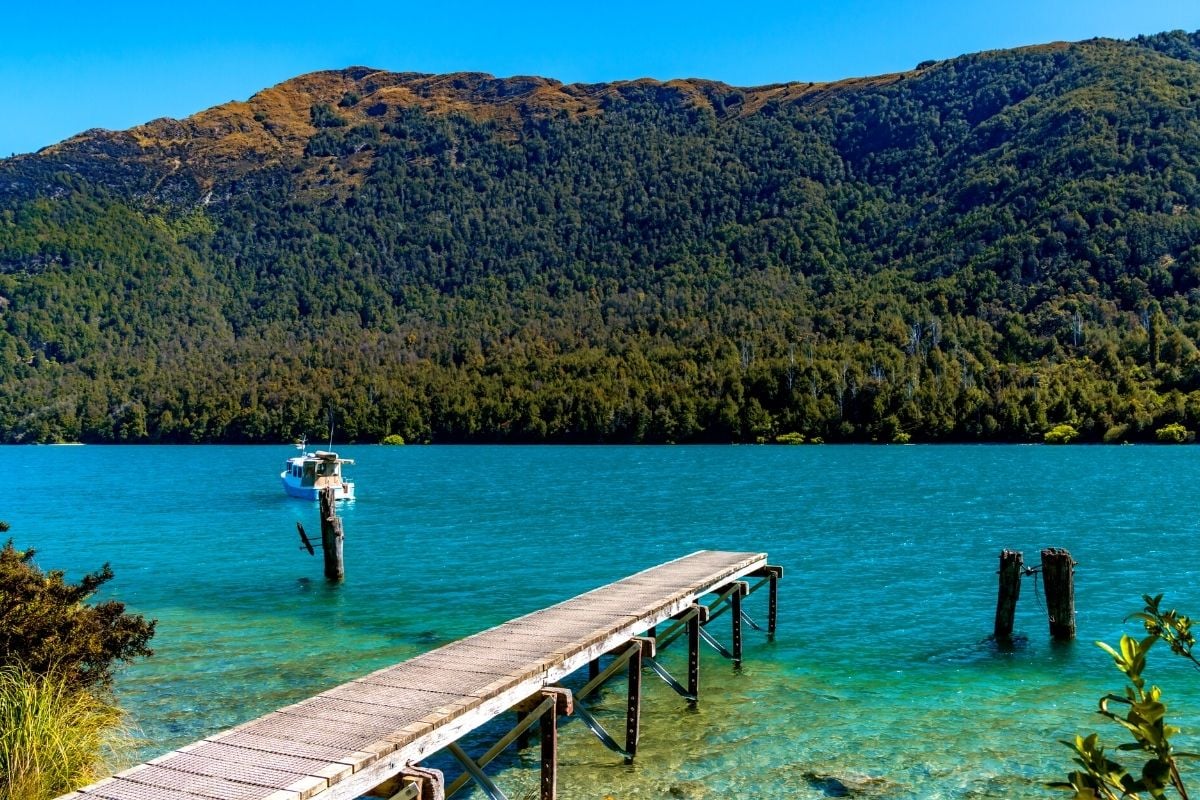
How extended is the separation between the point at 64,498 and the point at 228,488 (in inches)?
559

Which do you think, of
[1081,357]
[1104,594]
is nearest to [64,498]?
[1104,594]

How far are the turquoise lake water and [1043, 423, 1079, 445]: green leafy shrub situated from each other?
259 feet

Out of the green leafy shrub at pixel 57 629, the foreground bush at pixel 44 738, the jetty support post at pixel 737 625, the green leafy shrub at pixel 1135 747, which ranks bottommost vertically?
the jetty support post at pixel 737 625

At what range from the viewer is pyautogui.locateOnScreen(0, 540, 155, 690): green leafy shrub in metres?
15.8

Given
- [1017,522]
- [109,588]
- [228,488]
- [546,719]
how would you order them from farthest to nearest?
1. [228,488]
2. [1017,522]
3. [109,588]
4. [546,719]

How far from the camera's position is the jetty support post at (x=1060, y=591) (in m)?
24.9

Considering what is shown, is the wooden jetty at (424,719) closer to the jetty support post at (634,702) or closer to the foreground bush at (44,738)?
the jetty support post at (634,702)

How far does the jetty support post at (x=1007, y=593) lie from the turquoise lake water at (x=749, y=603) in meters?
0.55

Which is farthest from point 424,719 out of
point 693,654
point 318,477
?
point 318,477

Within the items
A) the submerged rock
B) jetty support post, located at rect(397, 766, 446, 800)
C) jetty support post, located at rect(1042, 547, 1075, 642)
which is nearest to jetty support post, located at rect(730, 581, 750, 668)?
the submerged rock

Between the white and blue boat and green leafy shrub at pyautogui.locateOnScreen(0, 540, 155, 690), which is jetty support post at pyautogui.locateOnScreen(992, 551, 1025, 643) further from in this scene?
the white and blue boat

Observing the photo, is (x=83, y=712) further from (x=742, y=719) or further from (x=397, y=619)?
(x=397, y=619)

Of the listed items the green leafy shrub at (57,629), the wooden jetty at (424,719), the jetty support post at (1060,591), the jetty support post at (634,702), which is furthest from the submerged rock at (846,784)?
the green leafy shrub at (57,629)

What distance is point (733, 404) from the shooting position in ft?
638
